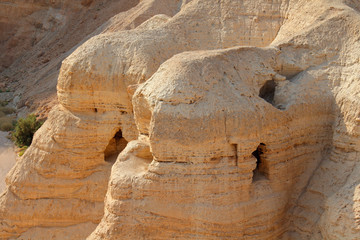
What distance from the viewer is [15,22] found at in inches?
1271

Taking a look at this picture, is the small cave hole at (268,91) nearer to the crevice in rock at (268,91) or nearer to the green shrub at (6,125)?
the crevice in rock at (268,91)

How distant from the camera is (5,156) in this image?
19328mm

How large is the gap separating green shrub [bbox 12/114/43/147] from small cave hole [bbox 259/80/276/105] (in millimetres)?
12754

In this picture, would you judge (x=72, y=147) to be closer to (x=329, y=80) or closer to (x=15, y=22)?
(x=329, y=80)

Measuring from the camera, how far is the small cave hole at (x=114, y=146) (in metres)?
11.9

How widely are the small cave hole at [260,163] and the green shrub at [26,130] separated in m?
13.2

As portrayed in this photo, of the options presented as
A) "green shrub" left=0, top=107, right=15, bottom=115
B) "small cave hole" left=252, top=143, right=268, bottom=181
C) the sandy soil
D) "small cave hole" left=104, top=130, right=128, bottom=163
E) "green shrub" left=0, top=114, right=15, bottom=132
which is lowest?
the sandy soil

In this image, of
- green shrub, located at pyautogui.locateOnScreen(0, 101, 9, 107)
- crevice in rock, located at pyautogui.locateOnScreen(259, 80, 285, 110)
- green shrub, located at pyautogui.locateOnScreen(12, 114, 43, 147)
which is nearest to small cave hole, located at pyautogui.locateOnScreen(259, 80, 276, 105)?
crevice in rock, located at pyautogui.locateOnScreen(259, 80, 285, 110)

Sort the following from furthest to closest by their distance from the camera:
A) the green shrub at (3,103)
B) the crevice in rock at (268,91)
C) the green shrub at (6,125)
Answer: the green shrub at (3,103)
the green shrub at (6,125)
the crevice in rock at (268,91)

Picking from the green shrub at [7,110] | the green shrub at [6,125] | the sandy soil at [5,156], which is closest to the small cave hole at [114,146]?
the sandy soil at [5,156]

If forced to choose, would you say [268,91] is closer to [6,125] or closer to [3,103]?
[6,125]

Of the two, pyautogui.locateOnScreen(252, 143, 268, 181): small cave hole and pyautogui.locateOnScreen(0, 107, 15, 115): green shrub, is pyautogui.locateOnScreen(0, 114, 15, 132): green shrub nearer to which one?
pyautogui.locateOnScreen(0, 107, 15, 115): green shrub

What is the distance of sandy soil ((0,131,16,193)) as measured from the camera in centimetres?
1777

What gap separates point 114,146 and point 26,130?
30.3ft
